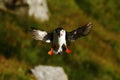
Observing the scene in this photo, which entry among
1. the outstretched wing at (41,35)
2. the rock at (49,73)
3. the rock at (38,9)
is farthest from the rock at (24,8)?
the outstretched wing at (41,35)

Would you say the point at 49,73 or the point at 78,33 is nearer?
the point at 78,33

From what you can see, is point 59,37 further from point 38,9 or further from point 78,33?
point 38,9

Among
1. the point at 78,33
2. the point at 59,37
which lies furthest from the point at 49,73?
the point at 59,37

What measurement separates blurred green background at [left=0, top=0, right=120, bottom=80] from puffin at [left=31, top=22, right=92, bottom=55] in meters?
7.56

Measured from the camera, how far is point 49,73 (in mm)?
13734

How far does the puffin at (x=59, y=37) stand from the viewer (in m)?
4.10

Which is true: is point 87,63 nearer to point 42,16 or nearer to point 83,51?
point 83,51

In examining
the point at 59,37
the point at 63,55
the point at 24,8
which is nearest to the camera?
the point at 59,37

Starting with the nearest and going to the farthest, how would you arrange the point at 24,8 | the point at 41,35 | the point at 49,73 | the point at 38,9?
the point at 41,35
the point at 49,73
the point at 24,8
the point at 38,9

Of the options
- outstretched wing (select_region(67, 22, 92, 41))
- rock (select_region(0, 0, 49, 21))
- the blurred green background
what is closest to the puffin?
outstretched wing (select_region(67, 22, 92, 41))

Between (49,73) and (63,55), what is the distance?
174 centimetres

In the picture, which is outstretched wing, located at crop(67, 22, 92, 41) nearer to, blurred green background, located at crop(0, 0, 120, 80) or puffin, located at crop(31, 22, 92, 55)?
puffin, located at crop(31, 22, 92, 55)

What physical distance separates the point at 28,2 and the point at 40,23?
1.18 metres

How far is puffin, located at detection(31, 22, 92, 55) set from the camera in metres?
4.10
